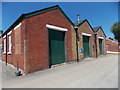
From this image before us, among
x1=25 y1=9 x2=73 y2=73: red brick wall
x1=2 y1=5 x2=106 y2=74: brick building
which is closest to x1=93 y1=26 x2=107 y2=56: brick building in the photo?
x1=2 y1=5 x2=106 y2=74: brick building

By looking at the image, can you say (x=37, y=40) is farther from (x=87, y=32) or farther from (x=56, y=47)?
(x=87, y=32)

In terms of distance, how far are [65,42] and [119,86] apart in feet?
22.5

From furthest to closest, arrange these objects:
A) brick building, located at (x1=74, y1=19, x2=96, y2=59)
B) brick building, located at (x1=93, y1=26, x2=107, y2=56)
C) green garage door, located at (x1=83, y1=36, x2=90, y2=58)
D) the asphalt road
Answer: brick building, located at (x1=93, y1=26, x2=107, y2=56)
green garage door, located at (x1=83, y1=36, x2=90, y2=58)
brick building, located at (x1=74, y1=19, x2=96, y2=59)
the asphalt road

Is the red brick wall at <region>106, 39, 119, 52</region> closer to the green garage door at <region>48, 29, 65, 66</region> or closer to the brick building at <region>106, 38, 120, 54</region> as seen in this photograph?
the brick building at <region>106, 38, 120, 54</region>

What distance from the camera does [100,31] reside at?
1884 centimetres

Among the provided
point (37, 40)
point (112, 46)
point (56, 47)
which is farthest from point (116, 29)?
point (37, 40)

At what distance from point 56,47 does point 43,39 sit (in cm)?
194

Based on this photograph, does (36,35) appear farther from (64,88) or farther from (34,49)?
(64,88)

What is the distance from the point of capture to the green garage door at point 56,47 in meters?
9.00

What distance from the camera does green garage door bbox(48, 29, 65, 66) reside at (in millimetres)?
9000

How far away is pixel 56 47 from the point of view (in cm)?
951

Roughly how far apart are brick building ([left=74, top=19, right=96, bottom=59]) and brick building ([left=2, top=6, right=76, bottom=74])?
165 centimetres

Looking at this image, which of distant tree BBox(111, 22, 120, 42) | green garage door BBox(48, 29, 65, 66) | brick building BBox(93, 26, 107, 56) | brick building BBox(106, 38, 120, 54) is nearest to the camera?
green garage door BBox(48, 29, 65, 66)

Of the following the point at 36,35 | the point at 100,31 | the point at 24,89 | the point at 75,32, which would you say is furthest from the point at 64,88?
the point at 100,31
